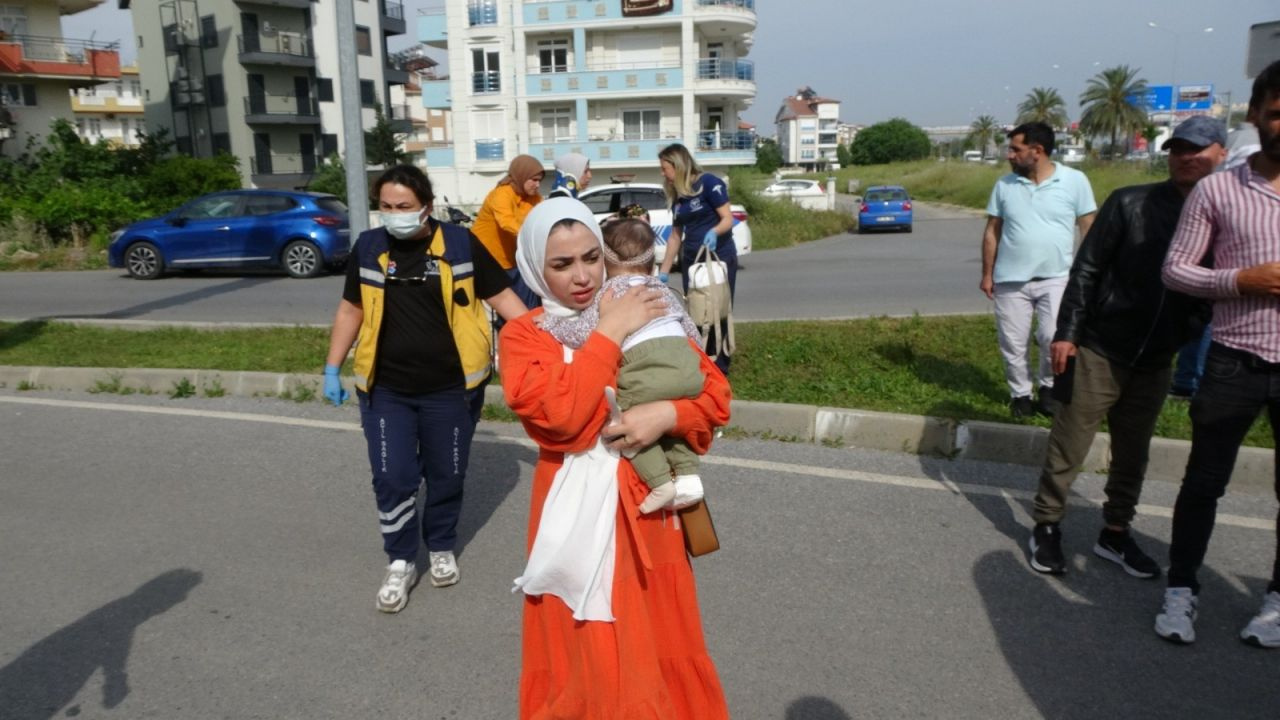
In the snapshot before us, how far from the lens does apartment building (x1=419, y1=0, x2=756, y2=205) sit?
43.8 m

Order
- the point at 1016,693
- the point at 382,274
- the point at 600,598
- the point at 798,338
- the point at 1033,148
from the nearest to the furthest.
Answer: the point at 600,598 < the point at 1016,693 < the point at 382,274 < the point at 1033,148 < the point at 798,338

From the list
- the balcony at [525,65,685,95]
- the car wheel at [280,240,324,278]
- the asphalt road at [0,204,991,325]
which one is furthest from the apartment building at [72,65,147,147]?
the car wheel at [280,240,324,278]

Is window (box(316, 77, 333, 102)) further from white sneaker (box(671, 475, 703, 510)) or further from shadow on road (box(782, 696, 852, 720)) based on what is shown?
white sneaker (box(671, 475, 703, 510))

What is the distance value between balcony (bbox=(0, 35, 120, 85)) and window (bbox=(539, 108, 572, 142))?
18.8m

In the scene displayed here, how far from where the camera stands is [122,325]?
10.9 metres

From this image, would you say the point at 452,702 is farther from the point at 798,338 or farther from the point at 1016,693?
the point at 798,338

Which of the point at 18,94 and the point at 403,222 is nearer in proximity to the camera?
the point at 403,222

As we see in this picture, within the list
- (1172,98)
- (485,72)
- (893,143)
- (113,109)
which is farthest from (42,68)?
(893,143)

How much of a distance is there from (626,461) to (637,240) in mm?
571

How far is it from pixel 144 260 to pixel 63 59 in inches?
1044

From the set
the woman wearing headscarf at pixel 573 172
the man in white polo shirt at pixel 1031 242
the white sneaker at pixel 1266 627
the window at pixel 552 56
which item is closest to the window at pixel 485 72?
the window at pixel 552 56

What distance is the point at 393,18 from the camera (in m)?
57.2

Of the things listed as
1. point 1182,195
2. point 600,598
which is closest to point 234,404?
point 600,598

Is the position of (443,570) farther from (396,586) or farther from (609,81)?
(609,81)
